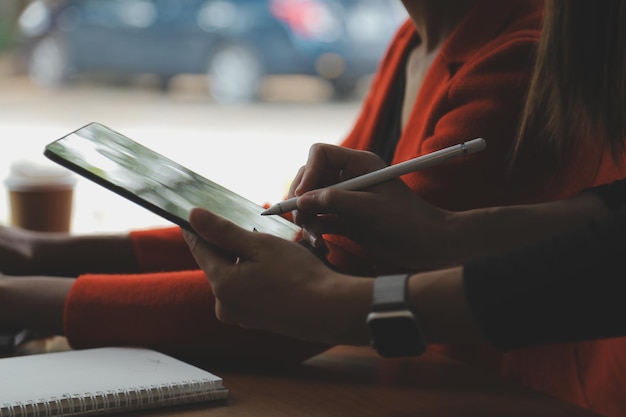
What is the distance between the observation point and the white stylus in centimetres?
91

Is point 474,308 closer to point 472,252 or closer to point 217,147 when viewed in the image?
point 472,252

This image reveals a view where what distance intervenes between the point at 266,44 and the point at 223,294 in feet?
18.4

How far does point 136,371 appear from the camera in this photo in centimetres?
91

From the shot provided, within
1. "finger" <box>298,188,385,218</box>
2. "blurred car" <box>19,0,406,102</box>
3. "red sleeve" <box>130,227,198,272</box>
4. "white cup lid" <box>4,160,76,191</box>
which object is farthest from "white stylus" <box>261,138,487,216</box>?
"blurred car" <box>19,0,406,102</box>

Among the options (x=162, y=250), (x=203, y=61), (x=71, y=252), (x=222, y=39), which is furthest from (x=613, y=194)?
(x=203, y=61)

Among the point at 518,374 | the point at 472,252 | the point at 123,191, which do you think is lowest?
the point at 518,374

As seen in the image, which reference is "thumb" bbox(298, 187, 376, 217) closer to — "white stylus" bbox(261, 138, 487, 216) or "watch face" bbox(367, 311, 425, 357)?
"white stylus" bbox(261, 138, 487, 216)

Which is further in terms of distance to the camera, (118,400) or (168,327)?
(168,327)

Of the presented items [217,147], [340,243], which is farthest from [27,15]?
[340,243]

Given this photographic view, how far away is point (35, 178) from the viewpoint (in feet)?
4.85

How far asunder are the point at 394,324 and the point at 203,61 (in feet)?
18.8

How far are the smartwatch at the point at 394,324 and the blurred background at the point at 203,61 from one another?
467 centimetres

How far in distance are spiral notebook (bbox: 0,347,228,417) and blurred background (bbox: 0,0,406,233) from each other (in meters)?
4.48

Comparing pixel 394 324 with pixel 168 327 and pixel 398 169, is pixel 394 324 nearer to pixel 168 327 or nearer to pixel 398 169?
pixel 398 169
